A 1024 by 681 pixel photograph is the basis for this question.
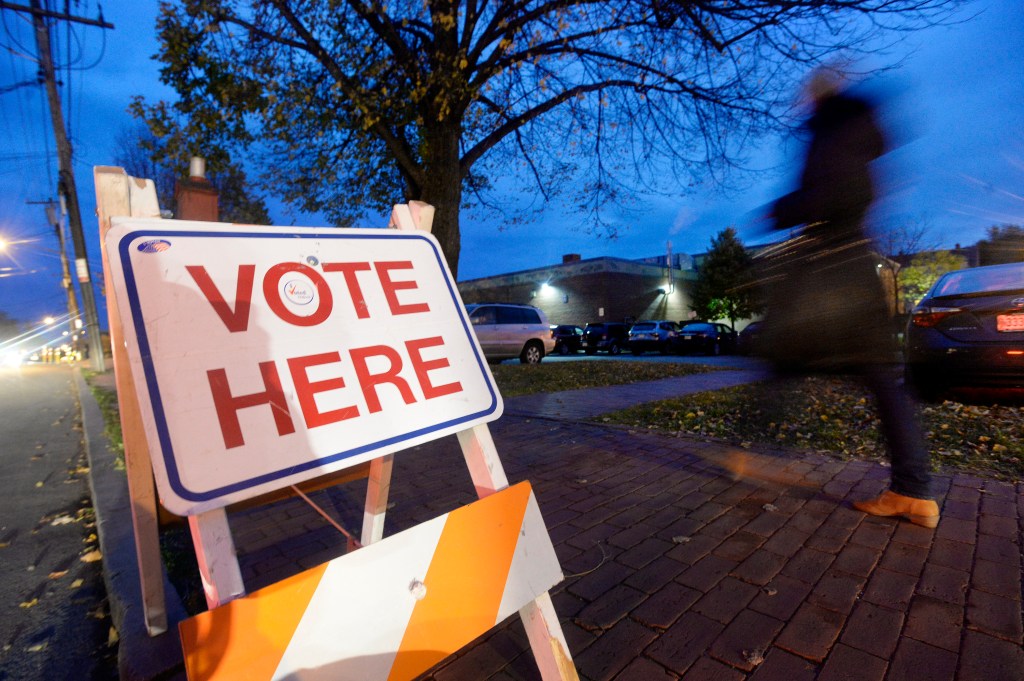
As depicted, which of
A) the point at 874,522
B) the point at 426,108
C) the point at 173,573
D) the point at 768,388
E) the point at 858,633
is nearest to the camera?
the point at 858,633

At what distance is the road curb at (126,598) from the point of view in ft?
5.95

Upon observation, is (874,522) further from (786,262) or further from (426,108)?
(426,108)

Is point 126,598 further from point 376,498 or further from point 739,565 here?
point 739,565

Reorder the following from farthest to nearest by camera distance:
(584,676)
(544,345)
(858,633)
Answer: (544,345) < (858,633) < (584,676)

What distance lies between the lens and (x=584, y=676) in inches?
66.7

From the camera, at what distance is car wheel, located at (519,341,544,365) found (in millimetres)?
14922

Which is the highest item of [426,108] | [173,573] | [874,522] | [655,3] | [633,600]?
[426,108]

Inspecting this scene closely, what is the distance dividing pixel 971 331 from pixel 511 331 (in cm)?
1072

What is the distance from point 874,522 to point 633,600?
1.63 metres

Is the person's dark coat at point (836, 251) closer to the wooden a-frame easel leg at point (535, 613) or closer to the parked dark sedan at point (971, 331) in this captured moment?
the wooden a-frame easel leg at point (535, 613)

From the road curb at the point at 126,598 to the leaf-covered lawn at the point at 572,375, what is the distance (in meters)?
5.45

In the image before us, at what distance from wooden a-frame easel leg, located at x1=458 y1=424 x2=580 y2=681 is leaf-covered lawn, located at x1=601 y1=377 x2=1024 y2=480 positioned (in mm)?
2253

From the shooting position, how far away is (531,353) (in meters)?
15.1

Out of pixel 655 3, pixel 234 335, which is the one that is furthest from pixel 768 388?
pixel 655 3
